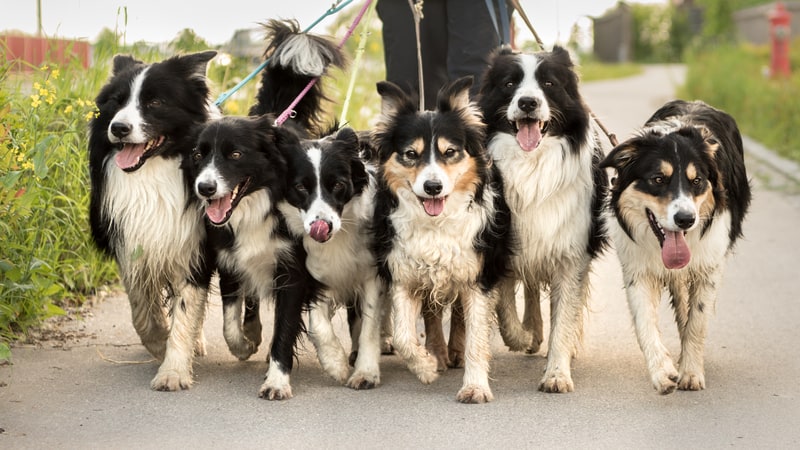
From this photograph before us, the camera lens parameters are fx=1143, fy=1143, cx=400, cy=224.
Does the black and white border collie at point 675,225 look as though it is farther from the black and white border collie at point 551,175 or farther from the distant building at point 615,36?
the distant building at point 615,36

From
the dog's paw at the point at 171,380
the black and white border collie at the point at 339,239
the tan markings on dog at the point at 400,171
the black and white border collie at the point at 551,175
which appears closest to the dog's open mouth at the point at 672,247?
the black and white border collie at the point at 551,175

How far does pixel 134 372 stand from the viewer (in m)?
6.05

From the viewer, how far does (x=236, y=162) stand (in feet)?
18.1

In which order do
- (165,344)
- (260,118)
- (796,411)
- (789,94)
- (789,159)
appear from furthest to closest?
1. (789,94)
2. (789,159)
3. (165,344)
4. (260,118)
5. (796,411)

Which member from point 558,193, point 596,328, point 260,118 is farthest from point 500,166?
point 596,328

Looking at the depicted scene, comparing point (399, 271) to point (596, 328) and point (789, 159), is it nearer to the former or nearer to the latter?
point (596, 328)

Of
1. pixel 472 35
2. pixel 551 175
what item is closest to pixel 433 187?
pixel 551 175

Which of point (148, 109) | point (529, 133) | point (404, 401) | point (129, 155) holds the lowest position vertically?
point (404, 401)

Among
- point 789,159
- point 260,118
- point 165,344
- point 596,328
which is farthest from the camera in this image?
point 789,159

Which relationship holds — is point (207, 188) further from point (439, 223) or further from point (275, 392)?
point (439, 223)

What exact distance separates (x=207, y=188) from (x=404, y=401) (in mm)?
1387

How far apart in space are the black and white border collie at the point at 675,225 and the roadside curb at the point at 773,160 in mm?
6792

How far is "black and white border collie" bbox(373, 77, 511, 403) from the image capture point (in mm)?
5539

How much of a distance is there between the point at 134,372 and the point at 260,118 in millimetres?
1528
